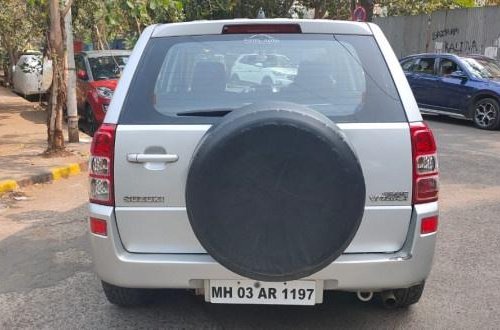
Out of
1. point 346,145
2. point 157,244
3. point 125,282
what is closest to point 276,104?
point 346,145

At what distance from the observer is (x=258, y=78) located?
325 cm

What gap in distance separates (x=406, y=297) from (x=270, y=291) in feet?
3.47

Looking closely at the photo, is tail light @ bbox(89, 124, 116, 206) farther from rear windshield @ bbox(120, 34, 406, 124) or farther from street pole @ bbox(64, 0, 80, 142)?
→ street pole @ bbox(64, 0, 80, 142)

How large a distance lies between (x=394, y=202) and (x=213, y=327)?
1.33 m

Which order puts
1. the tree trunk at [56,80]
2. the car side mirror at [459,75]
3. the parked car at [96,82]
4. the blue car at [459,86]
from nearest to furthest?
the tree trunk at [56,80] < the parked car at [96,82] < the blue car at [459,86] < the car side mirror at [459,75]

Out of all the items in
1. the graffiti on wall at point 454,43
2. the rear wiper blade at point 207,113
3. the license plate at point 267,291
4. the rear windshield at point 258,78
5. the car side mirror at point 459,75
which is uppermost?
the rear windshield at point 258,78

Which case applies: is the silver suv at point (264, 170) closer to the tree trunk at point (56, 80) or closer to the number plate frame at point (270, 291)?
the number plate frame at point (270, 291)

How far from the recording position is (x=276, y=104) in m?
2.77

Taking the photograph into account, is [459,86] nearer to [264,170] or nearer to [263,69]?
[263,69]

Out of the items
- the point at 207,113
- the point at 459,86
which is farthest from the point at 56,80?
the point at 459,86

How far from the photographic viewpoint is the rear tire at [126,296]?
3.56 meters

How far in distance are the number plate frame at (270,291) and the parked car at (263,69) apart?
1.07 metres

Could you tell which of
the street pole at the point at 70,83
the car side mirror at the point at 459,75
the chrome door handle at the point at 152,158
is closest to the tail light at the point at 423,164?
the chrome door handle at the point at 152,158

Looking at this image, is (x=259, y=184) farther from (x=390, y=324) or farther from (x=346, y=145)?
(x=390, y=324)
